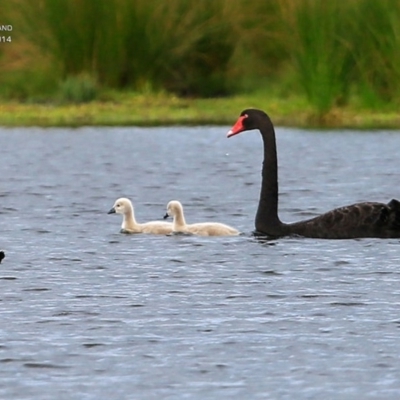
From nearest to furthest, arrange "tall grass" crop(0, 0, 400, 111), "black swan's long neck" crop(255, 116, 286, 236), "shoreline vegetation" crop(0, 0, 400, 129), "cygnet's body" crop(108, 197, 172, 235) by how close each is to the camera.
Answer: "black swan's long neck" crop(255, 116, 286, 236), "cygnet's body" crop(108, 197, 172, 235), "tall grass" crop(0, 0, 400, 111), "shoreline vegetation" crop(0, 0, 400, 129)

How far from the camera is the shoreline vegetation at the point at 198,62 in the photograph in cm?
2183

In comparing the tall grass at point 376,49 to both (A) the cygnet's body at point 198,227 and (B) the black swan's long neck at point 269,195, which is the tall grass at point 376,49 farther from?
(A) the cygnet's body at point 198,227

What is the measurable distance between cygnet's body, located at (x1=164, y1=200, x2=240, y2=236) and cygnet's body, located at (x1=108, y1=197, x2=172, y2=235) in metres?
0.10

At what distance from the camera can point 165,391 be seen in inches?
256

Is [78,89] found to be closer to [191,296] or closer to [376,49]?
[376,49]

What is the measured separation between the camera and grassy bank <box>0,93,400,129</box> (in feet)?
71.9

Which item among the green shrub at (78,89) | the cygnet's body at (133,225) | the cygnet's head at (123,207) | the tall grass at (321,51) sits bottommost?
the cygnet's body at (133,225)

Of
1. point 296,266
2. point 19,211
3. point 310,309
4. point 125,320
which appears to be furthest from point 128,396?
point 19,211

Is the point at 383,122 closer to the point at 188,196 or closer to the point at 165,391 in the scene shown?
the point at 188,196

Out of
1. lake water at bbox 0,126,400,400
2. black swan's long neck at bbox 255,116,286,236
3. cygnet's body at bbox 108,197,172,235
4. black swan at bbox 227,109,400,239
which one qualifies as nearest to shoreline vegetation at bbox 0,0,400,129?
lake water at bbox 0,126,400,400

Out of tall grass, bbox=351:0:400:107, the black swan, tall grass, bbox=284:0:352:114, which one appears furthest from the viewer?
tall grass, bbox=351:0:400:107

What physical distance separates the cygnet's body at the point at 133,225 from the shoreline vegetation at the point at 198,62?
9596 mm

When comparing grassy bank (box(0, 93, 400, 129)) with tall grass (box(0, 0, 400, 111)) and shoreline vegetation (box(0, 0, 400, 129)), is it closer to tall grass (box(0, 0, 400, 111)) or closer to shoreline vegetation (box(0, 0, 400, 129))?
shoreline vegetation (box(0, 0, 400, 129))

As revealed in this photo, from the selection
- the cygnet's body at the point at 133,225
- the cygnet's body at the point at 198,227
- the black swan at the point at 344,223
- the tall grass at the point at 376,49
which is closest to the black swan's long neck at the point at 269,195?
the black swan at the point at 344,223
